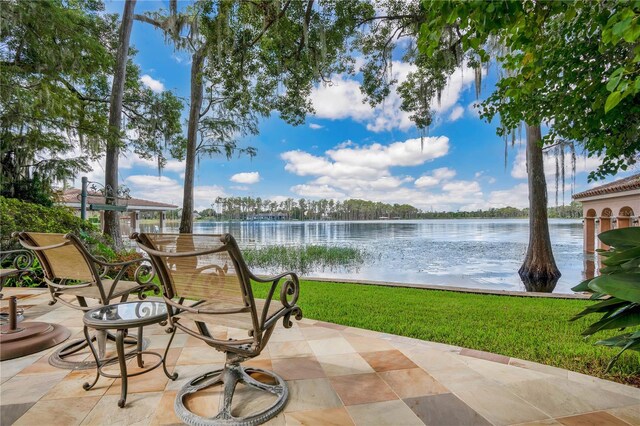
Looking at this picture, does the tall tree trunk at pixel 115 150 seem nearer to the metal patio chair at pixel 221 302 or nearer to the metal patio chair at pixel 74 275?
the metal patio chair at pixel 74 275

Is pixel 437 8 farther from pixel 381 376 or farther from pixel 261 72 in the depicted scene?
pixel 261 72

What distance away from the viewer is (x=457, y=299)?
536cm

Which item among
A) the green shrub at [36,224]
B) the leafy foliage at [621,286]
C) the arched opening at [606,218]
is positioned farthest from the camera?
the arched opening at [606,218]

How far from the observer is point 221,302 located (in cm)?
187

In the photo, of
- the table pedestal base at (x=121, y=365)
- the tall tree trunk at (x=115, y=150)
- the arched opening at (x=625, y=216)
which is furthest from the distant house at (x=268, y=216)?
the table pedestal base at (x=121, y=365)

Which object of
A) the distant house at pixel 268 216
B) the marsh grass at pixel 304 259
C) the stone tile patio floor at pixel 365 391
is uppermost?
the distant house at pixel 268 216

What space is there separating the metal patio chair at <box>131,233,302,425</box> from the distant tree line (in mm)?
40044

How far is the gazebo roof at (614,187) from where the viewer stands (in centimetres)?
1094

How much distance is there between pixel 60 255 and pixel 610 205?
1691 cm

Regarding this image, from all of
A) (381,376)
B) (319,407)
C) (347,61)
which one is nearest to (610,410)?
(381,376)

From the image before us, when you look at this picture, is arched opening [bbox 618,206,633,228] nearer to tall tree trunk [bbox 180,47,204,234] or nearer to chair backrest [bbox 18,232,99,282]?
tall tree trunk [bbox 180,47,204,234]

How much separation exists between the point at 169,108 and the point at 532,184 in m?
11.8

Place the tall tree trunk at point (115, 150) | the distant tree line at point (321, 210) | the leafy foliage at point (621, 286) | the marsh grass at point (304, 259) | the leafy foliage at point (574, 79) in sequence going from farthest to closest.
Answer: the distant tree line at point (321, 210)
the marsh grass at point (304, 259)
the tall tree trunk at point (115, 150)
the leafy foliage at point (574, 79)
the leafy foliage at point (621, 286)

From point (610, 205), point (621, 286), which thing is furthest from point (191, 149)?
point (610, 205)
